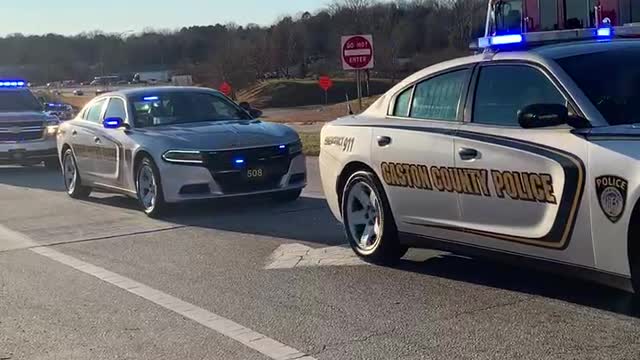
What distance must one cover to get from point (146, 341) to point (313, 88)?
61510mm

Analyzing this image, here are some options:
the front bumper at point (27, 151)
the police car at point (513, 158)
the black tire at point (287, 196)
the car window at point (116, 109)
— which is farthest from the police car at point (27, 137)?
the police car at point (513, 158)

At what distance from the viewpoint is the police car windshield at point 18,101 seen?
1956cm

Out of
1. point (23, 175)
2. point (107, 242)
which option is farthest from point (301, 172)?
point (23, 175)

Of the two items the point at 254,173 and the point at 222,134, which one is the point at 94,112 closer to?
the point at 222,134

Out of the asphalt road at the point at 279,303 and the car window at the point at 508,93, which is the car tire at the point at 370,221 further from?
the car window at the point at 508,93

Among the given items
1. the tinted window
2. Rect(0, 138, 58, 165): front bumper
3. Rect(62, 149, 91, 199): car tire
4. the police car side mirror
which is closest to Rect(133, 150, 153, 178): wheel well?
Rect(62, 149, 91, 199): car tire

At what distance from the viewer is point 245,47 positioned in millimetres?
73875

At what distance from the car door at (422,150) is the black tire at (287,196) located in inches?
160

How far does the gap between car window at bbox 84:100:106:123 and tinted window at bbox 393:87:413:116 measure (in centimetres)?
624

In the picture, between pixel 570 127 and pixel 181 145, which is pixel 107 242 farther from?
pixel 570 127

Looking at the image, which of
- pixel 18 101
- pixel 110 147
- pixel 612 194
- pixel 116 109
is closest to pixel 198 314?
pixel 612 194

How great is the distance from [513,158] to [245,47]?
69.3m

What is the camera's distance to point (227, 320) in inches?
234

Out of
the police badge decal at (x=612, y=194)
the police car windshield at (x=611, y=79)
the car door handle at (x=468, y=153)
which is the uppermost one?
the police car windshield at (x=611, y=79)
